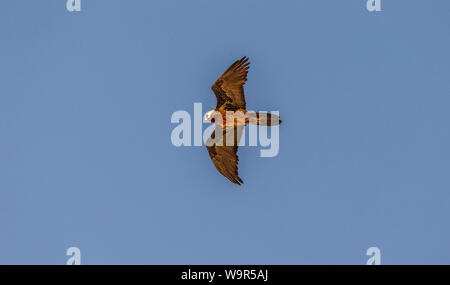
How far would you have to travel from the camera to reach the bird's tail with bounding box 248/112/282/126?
14.0 metres

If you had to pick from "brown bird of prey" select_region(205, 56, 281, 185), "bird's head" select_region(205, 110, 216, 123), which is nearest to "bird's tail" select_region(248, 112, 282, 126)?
"brown bird of prey" select_region(205, 56, 281, 185)

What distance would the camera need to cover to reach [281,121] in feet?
46.3

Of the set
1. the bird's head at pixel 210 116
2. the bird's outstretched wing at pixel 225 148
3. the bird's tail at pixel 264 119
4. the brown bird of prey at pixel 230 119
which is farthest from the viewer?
the bird's outstretched wing at pixel 225 148

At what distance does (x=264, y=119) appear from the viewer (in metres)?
14.1

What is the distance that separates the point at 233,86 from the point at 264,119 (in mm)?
1453

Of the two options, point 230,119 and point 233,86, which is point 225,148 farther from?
point 233,86

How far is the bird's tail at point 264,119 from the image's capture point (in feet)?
46.0

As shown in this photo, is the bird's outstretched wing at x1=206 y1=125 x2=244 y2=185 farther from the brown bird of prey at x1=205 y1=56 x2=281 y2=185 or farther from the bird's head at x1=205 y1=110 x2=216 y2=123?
the bird's head at x1=205 y1=110 x2=216 y2=123

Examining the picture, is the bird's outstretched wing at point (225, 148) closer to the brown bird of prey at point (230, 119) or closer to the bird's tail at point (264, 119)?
the brown bird of prey at point (230, 119)

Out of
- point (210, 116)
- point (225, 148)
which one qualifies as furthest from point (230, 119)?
point (225, 148)

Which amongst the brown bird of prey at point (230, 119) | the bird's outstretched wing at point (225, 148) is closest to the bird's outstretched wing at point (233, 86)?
the brown bird of prey at point (230, 119)
